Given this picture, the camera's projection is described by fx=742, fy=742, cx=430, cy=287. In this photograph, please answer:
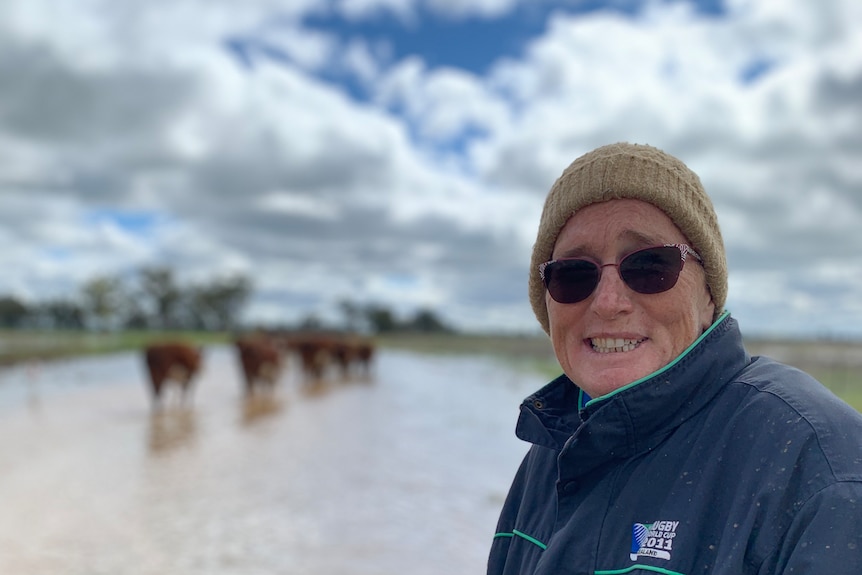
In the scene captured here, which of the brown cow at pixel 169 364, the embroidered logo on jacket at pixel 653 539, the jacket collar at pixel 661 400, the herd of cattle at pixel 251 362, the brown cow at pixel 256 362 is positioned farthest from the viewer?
the brown cow at pixel 256 362

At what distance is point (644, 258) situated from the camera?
5.64 ft

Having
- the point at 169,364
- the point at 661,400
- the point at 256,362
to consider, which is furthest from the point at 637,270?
the point at 256,362

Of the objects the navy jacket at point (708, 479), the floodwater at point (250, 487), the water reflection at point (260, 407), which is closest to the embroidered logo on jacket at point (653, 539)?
the navy jacket at point (708, 479)

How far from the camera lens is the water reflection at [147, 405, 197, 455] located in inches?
501

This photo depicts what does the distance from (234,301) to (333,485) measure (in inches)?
3906

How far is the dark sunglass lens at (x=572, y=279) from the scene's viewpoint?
5.90 ft

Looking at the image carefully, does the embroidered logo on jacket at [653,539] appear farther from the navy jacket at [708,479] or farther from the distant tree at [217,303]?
the distant tree at [217,303]

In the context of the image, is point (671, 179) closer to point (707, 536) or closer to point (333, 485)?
point (707, 536)

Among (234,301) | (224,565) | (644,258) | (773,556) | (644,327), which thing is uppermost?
(234,301)

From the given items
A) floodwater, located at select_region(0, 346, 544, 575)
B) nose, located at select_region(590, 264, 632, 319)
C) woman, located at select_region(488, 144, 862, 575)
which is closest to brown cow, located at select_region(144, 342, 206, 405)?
floodwater, located at select_region(0, 346, 544, 575)

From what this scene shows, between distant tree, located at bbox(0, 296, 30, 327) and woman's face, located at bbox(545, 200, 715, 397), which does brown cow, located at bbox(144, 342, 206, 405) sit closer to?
woman's face, located at bbox(545, 200, 715, 397)

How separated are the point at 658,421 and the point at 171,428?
14.6 m

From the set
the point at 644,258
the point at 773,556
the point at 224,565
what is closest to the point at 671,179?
the point at 644,258

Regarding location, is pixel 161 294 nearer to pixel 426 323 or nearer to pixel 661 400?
pixel 426 323
